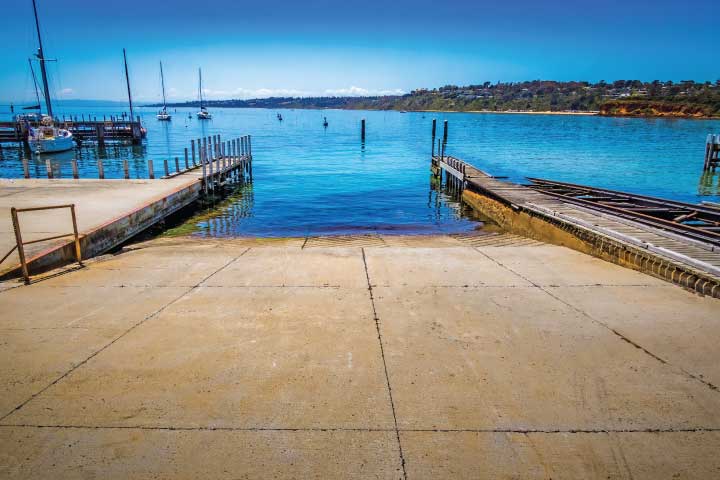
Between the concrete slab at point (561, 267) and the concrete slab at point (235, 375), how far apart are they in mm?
3769

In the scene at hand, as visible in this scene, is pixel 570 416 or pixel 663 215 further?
pixel 663 215

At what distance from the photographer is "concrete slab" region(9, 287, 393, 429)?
395 centimetres

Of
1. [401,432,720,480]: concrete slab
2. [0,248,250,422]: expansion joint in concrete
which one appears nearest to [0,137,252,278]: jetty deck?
[0,248,250,422]: expansion joint in concrete

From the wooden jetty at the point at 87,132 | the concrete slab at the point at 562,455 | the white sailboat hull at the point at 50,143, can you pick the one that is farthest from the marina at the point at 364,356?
the wooden jetty at the point at 87,132

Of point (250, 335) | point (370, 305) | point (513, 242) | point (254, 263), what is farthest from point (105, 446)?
point (513, 242)

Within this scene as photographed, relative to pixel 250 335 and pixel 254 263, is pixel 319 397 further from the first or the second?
pixel 254 263

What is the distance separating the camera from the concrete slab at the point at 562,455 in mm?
3312

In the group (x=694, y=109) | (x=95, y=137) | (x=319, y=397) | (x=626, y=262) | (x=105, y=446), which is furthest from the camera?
(x=694, y=109)

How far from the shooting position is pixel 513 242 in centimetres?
1202

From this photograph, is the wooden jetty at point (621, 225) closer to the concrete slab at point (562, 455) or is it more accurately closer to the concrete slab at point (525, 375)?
the concrete slab at point (525, 375)

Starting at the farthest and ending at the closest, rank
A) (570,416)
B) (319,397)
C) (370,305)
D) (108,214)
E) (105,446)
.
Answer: (108,214) → (370,305) → (319,397) → (570,416) → (105,446)

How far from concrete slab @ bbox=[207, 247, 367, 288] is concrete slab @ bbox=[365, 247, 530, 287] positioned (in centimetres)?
38

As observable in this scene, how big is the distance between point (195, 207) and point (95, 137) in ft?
141

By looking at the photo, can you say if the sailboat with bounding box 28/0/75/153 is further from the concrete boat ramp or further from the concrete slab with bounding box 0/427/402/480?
the concrete slab with bounding box 0/427/402/480
